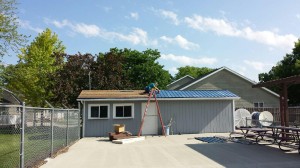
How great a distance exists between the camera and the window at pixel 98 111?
21.6m

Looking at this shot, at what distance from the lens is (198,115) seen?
2256 cm

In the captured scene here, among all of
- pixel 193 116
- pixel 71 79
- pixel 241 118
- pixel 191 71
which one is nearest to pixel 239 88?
pixel 241 118

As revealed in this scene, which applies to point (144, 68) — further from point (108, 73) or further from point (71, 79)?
point (71, 79)

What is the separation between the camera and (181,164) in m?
10.4

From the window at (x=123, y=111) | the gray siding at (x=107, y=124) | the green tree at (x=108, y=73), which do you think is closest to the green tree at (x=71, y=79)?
the green tree at (x=108, y=73)

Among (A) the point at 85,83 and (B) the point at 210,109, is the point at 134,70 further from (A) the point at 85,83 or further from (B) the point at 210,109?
(B) the point at 210,109

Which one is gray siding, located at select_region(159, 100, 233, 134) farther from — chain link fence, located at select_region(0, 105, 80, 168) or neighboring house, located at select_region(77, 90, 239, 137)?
chain link fence, located at select_region(0, 105, 80, 168)

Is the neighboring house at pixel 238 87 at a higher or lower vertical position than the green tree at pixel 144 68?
lower

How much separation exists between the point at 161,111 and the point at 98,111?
409 cm

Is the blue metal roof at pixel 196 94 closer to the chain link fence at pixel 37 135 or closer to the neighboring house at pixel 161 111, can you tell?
the neighboring house at pixel 161 111

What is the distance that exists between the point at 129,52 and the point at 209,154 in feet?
144

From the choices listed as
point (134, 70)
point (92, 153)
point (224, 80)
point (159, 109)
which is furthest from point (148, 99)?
point (134, 70)

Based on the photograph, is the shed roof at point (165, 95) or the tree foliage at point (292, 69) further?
the tree foliage at point (292, 69)

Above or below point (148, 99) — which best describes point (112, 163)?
below
